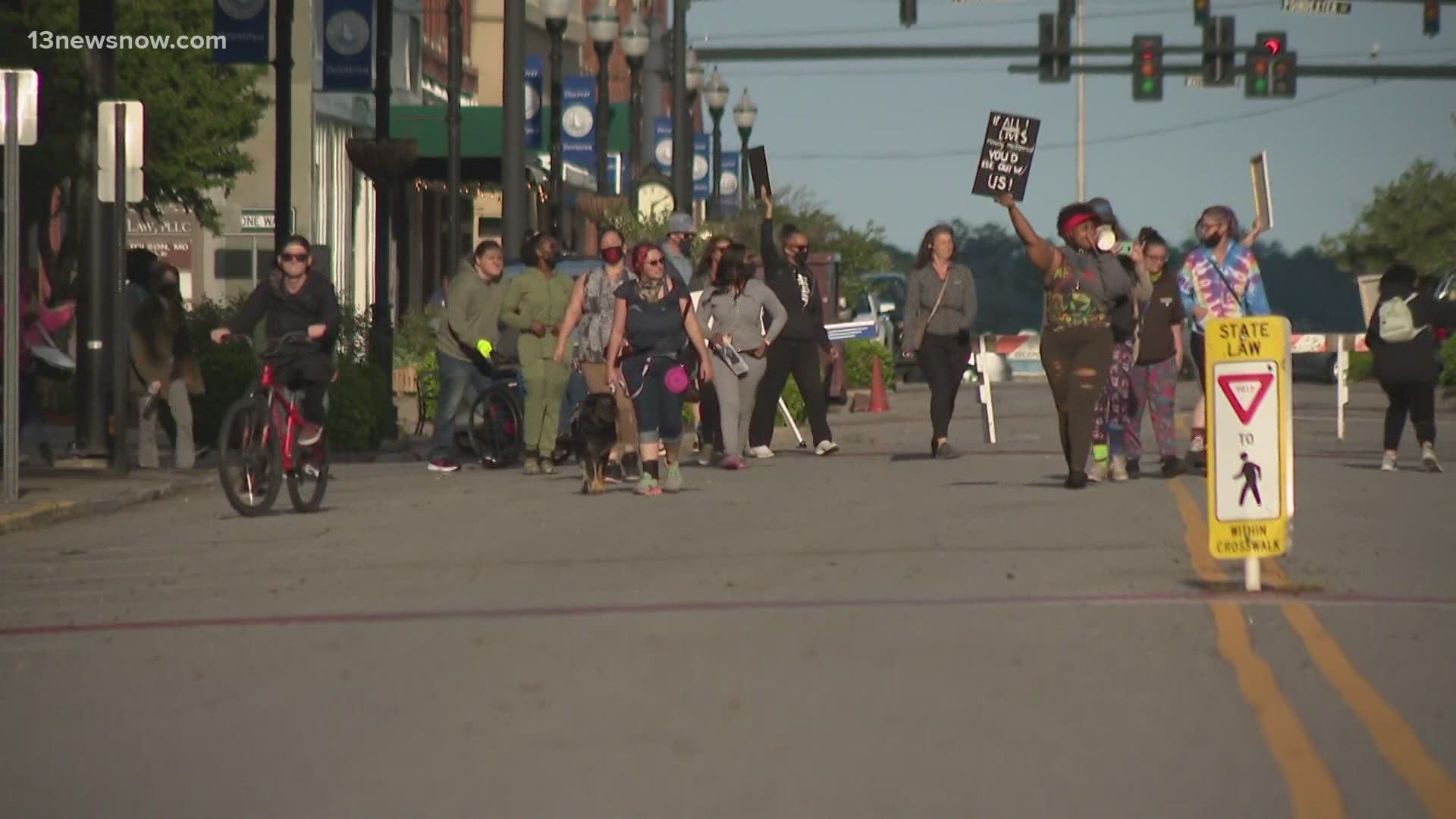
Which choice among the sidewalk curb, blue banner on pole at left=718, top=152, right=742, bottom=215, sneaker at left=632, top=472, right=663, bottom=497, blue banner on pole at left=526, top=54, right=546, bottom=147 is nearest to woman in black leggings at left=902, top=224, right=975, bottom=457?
sneaker at left=632, top=472, right=663, bottom=497

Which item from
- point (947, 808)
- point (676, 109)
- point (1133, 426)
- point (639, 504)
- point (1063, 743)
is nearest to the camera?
point (947, 808)

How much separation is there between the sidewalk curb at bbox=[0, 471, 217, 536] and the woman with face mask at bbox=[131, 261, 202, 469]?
137 centimetres

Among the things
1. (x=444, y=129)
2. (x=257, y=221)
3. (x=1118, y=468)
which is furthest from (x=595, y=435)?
(x=444, y=129)

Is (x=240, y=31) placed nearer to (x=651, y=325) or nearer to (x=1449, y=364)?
(x=651, y=325)

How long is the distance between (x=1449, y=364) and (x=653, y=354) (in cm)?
2363

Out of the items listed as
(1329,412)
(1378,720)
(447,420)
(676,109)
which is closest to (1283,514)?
(1378,720)

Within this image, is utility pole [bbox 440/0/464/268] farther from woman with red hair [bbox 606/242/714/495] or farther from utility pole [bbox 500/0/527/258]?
woman with red hair [bbox 606/242/714/495]

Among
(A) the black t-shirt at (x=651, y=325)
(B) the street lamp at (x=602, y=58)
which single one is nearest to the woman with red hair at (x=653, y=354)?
(A) the black t-shirt at (x=651, y=325)

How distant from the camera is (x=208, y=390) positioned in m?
23.1

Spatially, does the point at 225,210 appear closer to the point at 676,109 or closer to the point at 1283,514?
the point at 676,109

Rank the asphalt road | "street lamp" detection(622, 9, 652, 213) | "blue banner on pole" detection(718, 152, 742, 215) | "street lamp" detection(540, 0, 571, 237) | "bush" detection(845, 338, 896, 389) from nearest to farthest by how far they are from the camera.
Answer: the asphalt road → "street lamp" detection(540, 0, 571, 237) → "bush" detection(845, 338, 896, 389) → "street lamp" detection(622, 9, 652, 213) → "blue banner on pole" detection(718, 152, 742, 215)

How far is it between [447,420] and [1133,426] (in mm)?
5306

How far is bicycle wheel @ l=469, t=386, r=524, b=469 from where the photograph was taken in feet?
70.2

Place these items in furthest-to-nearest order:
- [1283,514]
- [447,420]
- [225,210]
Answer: [225,210], [447,420], [1283,514]
